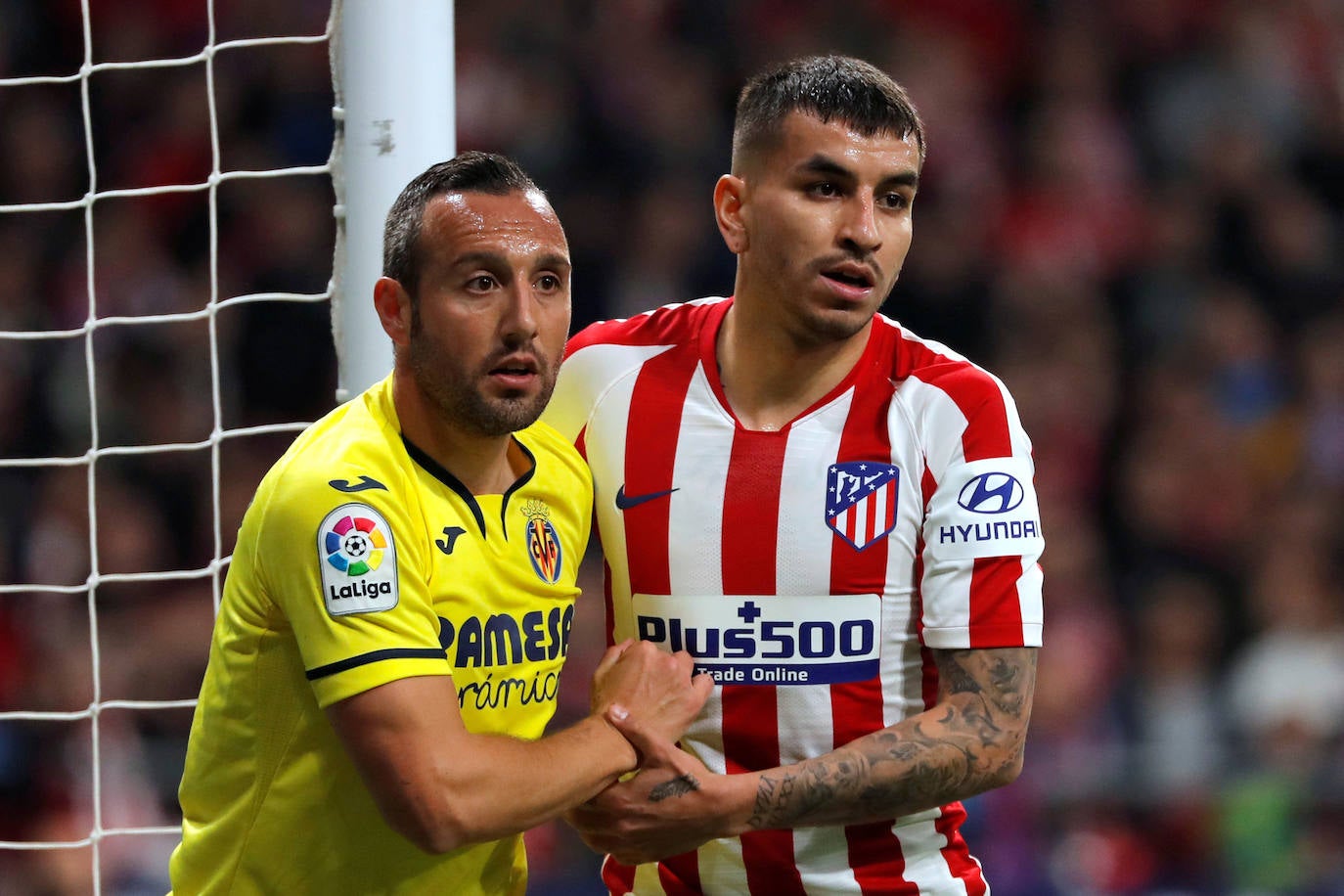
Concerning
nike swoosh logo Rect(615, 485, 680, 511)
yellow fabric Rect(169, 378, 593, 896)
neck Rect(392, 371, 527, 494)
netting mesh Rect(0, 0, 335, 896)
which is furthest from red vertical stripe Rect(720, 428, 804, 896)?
netting mesh Rect(0, 0, 335, 896)

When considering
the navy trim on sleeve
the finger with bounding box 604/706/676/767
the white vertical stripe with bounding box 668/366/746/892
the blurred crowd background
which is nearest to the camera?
the navy trim on sleeve

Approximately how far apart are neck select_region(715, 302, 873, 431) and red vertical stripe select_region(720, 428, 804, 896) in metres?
0.09

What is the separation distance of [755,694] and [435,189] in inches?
38.6

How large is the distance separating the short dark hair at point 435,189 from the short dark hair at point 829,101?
504 millimetres

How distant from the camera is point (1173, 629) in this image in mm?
5727

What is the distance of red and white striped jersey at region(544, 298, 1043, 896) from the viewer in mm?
2568

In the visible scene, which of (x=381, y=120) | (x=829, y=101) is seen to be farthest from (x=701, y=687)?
(x=381, y=120)

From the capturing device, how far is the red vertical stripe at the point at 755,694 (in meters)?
2.62

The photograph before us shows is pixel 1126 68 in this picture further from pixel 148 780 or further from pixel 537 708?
pixel 537 708

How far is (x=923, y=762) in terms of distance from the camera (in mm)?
2477

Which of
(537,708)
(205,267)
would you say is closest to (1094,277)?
(205,267)

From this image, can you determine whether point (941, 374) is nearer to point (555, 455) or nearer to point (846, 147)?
point (846, 147)

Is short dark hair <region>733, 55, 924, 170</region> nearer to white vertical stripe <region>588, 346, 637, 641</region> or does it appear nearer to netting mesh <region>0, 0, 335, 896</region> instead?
white vertical stripe <region>588, 346, 637, 641</region>

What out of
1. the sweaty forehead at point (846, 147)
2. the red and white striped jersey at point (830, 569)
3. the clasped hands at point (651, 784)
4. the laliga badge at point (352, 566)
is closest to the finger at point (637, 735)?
the clasped hands at point (651, 784)
